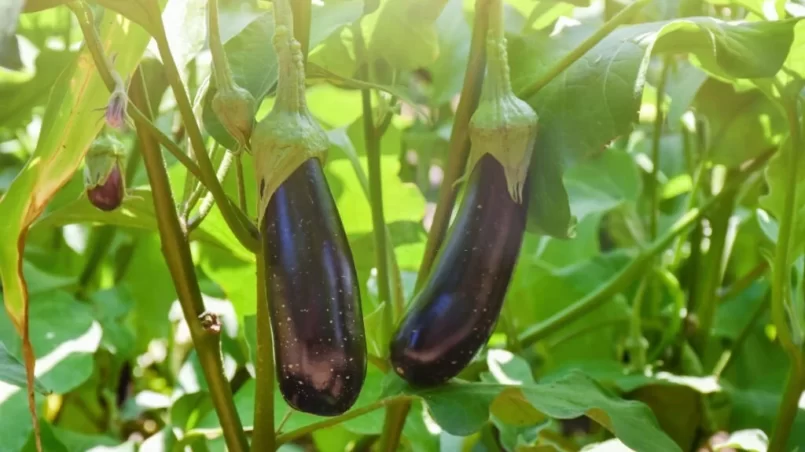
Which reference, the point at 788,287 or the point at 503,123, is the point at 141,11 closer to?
the point at 503,123

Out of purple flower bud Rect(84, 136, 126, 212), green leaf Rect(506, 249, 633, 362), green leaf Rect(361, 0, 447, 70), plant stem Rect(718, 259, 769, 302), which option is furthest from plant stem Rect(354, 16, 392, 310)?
plant stem Rect(718, 259, 769, 302)

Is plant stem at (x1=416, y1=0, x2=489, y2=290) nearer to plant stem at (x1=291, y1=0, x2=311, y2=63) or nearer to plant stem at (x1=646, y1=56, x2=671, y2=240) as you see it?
plant stem at (x1=291, y1=0, x2=311, y2=63)

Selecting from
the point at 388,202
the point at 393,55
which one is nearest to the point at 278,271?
the point at 393,55

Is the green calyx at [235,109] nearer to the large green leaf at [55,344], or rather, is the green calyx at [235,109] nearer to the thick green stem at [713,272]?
the large green leaf at [55,344]

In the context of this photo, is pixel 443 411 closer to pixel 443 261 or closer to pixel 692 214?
pixel 443 261

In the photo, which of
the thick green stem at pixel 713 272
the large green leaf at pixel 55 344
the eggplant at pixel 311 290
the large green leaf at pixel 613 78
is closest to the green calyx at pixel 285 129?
the eggplant at pixel 311 290

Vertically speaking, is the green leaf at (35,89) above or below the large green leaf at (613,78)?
A: below

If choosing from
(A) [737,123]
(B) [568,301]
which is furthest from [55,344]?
(A) [737,123]
